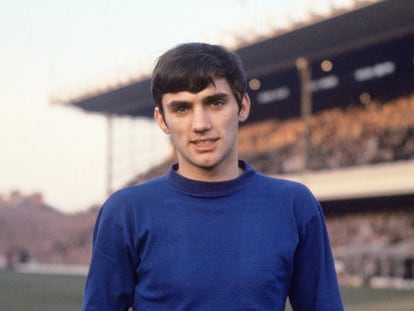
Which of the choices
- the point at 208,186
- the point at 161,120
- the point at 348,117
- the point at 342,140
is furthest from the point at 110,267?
the point at 348,117

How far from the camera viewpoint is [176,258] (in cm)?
218

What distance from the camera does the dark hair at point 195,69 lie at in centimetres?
220

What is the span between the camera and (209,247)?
218cm

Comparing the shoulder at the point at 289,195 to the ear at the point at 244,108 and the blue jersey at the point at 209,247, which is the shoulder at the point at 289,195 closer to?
the blue jersey at the point at 209,247

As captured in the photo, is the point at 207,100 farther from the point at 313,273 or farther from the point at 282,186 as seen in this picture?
the point at 313,273

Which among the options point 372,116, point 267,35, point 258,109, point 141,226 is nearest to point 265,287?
point 141,226

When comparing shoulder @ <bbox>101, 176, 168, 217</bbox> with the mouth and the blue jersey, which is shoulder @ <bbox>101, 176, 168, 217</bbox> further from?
the mouth

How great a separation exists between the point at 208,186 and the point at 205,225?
0.11m

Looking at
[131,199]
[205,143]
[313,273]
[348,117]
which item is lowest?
[348,117]

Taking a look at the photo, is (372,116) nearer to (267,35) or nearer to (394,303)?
(267,35)

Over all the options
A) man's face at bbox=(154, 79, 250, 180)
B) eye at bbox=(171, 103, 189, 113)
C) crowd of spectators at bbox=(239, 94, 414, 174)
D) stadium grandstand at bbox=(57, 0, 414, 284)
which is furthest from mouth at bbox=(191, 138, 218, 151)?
crowd of spectators at bbox=(239, 94, 414, 174)

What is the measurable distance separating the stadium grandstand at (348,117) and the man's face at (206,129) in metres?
24.3

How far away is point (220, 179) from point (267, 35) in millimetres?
27766

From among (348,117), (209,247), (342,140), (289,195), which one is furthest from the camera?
(348,117)
